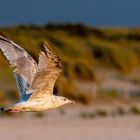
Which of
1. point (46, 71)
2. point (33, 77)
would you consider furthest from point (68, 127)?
point (46, 71)

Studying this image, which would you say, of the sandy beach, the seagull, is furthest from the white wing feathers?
the sandy beach

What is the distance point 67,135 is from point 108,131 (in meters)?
1.10

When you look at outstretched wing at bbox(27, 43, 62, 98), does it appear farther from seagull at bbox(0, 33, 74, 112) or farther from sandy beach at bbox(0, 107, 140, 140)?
sandy beach at bbox(0, 107, 140, 140)

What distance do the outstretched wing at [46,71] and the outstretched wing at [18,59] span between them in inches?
8.4

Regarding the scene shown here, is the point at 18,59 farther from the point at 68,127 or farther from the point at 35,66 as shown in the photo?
the point at 68,127

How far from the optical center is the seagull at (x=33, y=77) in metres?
9.73

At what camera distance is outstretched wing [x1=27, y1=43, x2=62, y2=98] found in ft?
31.4

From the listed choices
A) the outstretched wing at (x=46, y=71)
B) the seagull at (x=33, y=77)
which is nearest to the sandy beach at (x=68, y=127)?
the seagull at (x=33, y=77)

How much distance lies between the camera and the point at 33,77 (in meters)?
10.2

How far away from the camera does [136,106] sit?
22469 mm

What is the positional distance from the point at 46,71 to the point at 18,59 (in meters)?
0.65

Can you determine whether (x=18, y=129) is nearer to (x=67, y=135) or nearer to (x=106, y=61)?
(x=67, y=135)

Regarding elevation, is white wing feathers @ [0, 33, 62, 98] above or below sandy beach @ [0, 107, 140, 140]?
above

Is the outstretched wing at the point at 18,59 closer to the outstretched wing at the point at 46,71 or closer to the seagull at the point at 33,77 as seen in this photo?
the seagull at the point at 33,77
